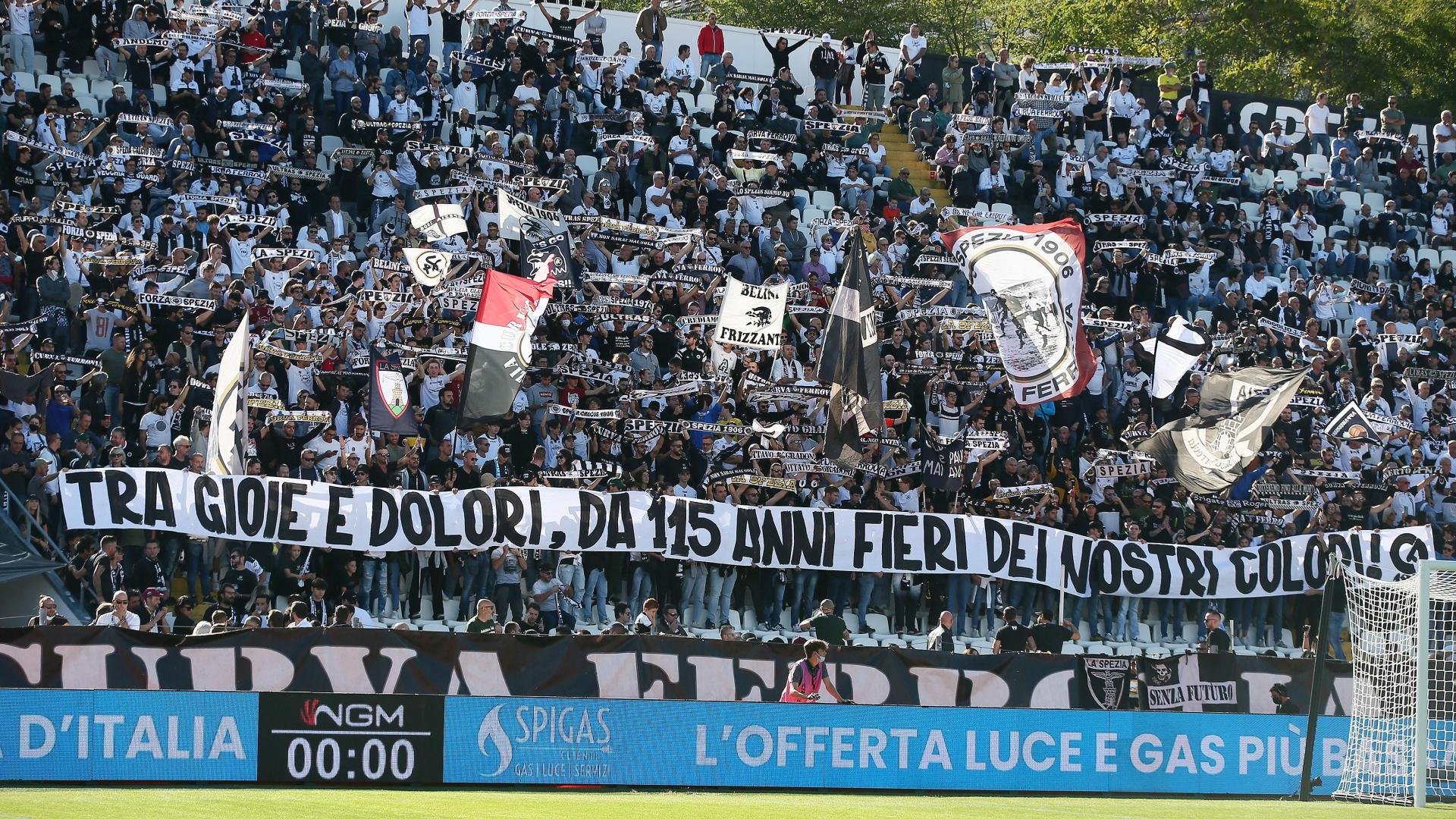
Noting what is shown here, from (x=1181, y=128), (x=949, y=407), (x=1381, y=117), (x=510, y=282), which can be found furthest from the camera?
(x=1381, y=117)

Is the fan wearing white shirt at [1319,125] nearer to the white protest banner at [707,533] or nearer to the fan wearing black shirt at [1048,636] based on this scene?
the white protest banner at [707,533]

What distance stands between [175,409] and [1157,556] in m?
12.5

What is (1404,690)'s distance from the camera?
1791 cm

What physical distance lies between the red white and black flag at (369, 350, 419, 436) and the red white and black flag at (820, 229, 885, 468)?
5.02 meters

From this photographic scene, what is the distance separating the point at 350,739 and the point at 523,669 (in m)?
2.34

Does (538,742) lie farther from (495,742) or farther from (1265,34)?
(1265,34)

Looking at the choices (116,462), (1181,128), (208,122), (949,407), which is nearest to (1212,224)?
(1181,128)

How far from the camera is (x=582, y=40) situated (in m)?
30.9

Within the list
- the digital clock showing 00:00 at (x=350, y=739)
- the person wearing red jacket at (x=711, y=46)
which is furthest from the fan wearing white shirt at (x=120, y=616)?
the person wearing red jacket at (x=711, y=46)

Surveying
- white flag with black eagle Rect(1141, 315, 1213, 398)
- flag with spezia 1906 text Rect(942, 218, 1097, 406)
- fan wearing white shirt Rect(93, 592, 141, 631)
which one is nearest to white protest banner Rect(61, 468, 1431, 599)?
fan wearing white shirt Rect(93, 592, 141, 631)

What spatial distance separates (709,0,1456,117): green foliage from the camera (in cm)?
5472

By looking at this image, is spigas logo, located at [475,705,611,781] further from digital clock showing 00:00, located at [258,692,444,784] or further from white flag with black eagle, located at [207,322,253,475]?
white flag with black eagle, located at [207,322,253,475]

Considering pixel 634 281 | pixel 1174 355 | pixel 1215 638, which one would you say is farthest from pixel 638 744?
pixel 1174 355

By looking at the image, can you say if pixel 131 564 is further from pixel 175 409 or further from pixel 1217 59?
pixel 1217 59
